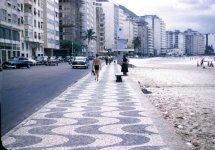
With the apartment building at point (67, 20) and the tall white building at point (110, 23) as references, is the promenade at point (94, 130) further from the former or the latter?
the tall white building at point (110, 23)

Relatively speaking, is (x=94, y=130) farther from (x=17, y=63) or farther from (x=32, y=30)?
(x=32, y=30)

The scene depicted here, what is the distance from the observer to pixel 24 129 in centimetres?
754

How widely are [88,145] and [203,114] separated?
4.60m

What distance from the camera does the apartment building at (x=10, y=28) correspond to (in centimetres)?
5673

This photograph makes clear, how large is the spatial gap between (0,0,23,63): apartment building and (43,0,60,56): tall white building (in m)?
20.3

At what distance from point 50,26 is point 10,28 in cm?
→ 3291

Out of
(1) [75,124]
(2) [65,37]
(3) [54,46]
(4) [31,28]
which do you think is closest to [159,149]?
(1) [75,124]

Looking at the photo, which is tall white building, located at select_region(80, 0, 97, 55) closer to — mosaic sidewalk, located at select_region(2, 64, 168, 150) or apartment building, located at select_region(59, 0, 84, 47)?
apartment building, located at select_region(59, 0, 84, 47)

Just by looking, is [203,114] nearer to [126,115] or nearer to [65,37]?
[126,115]

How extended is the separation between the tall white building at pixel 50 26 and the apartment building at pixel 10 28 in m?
20.3

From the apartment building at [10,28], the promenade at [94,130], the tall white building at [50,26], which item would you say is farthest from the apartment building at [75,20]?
the promenade at [94,130]

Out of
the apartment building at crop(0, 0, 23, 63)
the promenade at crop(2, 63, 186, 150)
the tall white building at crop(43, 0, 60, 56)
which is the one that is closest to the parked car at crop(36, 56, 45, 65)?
the apartment building at crop(0, 0, 23, 63)

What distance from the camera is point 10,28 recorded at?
198 ft

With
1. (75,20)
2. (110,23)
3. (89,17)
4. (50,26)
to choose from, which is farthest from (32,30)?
(110,23)
